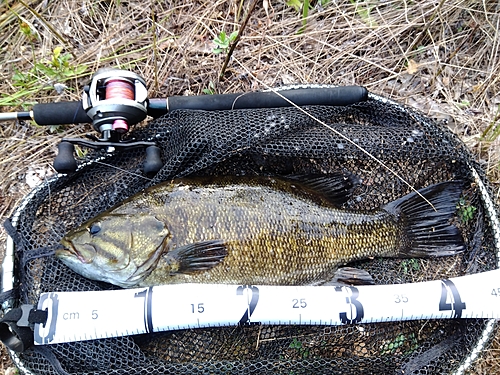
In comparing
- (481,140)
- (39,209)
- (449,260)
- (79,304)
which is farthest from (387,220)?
(39,209)

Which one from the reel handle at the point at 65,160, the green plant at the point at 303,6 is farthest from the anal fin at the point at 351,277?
the green plant at the point at 303,6

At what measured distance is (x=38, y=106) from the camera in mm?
2855

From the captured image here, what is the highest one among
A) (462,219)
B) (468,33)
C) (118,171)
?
(468,33)

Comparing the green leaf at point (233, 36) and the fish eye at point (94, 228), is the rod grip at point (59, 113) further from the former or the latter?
the green leaf at point (233, 36)

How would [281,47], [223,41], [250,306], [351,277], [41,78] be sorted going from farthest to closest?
[281,47]
[41,78]
[223,41]
[351,277]
[250,306]

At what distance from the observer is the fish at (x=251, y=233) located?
259 centimetres

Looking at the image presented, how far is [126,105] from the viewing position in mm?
2641

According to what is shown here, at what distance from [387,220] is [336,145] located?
24.3 inches

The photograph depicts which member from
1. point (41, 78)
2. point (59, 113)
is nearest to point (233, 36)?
point (59, 113)

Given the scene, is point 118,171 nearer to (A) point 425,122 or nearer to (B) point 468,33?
(A) point 425,122

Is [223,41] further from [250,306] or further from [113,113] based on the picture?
[250,306]

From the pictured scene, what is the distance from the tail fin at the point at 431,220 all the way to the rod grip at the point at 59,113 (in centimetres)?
214

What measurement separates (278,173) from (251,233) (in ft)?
1.80

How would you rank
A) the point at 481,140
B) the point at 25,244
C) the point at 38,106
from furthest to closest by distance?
the point at 481,140
the point at 38,106
the point at 25,244
